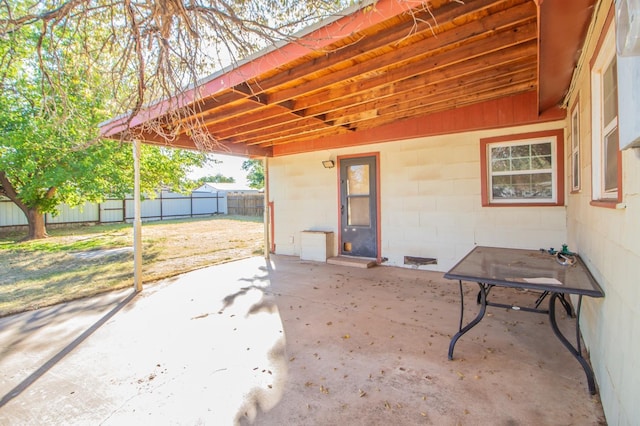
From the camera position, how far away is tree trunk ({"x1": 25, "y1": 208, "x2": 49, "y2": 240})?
9.84 m

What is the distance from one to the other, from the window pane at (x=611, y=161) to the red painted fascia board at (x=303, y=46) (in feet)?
5.33

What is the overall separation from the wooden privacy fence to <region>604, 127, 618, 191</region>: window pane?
18.4 metres

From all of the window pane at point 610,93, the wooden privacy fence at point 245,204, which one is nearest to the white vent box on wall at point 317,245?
the window pane at point 610,93

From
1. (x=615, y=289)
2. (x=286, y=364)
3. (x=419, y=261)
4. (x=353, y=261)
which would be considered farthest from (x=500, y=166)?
(x=286, y=364)

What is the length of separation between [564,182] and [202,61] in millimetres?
4775

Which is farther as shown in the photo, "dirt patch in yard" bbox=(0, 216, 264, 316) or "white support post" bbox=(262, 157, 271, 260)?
"white support post" bbox=(262, 157, 271, 260)

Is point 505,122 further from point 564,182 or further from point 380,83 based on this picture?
point 380,83

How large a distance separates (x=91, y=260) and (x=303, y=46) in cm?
714

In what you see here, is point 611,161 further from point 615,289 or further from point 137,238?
point 137,238

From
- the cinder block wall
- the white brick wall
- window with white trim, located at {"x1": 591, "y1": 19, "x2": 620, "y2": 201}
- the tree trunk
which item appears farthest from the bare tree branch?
the tree trunk

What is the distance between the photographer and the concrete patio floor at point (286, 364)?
Result: 1988mm

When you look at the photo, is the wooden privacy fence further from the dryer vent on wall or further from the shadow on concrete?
the shadow on concrete

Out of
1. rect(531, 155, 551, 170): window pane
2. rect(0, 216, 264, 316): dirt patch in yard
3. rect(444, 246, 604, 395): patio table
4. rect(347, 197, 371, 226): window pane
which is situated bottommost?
rect(0, 216, 264, 316): dirt patch in yard

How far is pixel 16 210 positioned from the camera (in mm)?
11531
